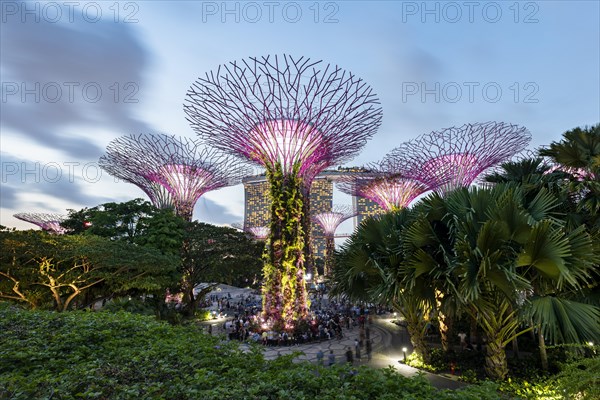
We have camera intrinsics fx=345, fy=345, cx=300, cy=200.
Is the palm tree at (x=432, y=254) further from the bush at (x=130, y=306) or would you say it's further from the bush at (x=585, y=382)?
the bush at (x=130, y=306)

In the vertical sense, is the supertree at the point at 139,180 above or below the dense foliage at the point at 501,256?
above

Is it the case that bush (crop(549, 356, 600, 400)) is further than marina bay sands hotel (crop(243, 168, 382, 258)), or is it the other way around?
marina bay sands hotel (crop(243, 168, 382, 258))

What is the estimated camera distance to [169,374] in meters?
4.24

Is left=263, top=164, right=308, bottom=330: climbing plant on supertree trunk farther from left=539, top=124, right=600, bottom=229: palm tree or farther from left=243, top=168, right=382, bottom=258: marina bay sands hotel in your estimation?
left=243, top=168, right=382, bottom=258: marina bay sands hotel

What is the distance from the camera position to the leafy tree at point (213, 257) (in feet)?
96.2

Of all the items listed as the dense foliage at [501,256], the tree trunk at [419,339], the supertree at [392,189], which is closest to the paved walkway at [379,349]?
the tree trunk at [419,339]

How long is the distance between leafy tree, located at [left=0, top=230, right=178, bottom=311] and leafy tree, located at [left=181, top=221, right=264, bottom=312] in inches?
342

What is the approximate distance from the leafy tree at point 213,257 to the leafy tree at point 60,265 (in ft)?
28.5

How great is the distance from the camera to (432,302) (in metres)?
9.88

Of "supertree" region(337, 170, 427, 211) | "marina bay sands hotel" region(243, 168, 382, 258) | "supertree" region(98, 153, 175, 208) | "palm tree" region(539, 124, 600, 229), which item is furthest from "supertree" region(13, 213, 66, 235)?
"marina bay sands hotel" region(243, 168, 382, 258)

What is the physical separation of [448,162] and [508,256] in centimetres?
2236

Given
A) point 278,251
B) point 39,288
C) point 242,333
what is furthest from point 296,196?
point 39,288

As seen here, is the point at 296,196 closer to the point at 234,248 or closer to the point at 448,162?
the point at 234,248

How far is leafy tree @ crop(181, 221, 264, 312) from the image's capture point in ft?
96.2
